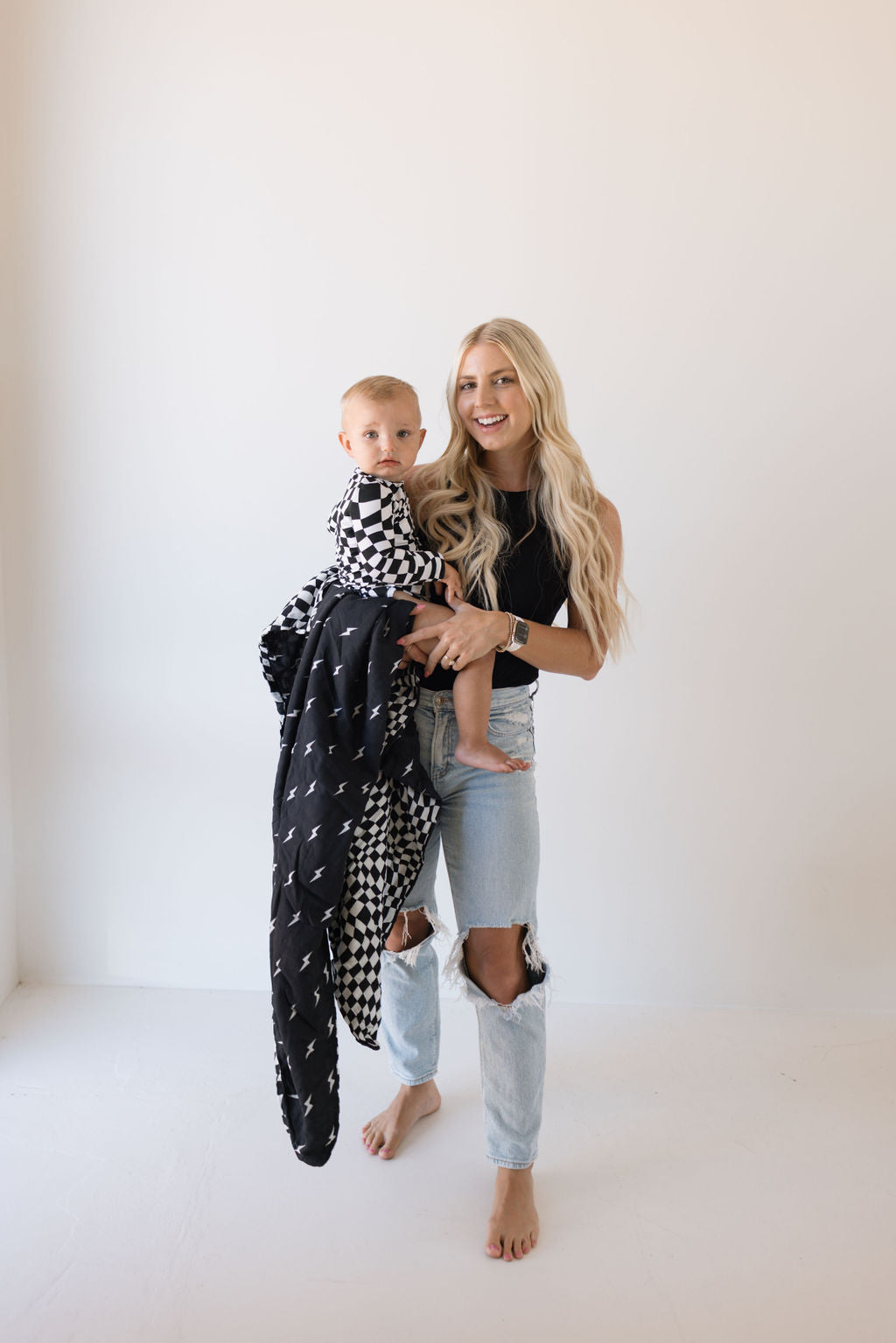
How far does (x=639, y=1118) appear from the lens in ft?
7.24

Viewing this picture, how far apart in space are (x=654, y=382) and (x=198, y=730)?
1.48 m

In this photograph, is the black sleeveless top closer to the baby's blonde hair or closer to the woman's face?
the woman's face

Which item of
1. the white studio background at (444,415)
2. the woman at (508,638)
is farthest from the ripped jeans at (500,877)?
the white studio background at (444,415)

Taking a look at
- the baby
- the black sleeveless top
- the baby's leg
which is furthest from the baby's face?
the baby's leg

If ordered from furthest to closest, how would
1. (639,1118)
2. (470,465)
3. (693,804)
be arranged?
(693,804) → (639,1118) → (470,465)

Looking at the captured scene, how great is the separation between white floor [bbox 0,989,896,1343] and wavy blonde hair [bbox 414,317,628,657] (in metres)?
1.09

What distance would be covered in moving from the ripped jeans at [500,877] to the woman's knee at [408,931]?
154 millimetres

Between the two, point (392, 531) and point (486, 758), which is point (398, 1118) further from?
point (392, 531)

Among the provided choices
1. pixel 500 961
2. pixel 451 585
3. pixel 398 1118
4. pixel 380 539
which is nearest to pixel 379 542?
pixel 380 539

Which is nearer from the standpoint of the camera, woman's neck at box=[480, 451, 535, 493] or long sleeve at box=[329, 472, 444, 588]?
long sleeve at box=[329, 472, 444, 588]

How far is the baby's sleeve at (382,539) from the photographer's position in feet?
5.54

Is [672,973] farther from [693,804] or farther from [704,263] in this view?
[704,263]

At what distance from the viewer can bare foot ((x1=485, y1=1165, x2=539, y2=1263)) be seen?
5.82 ft

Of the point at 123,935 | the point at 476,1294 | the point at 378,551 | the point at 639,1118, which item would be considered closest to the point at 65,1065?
the point at 123,935
